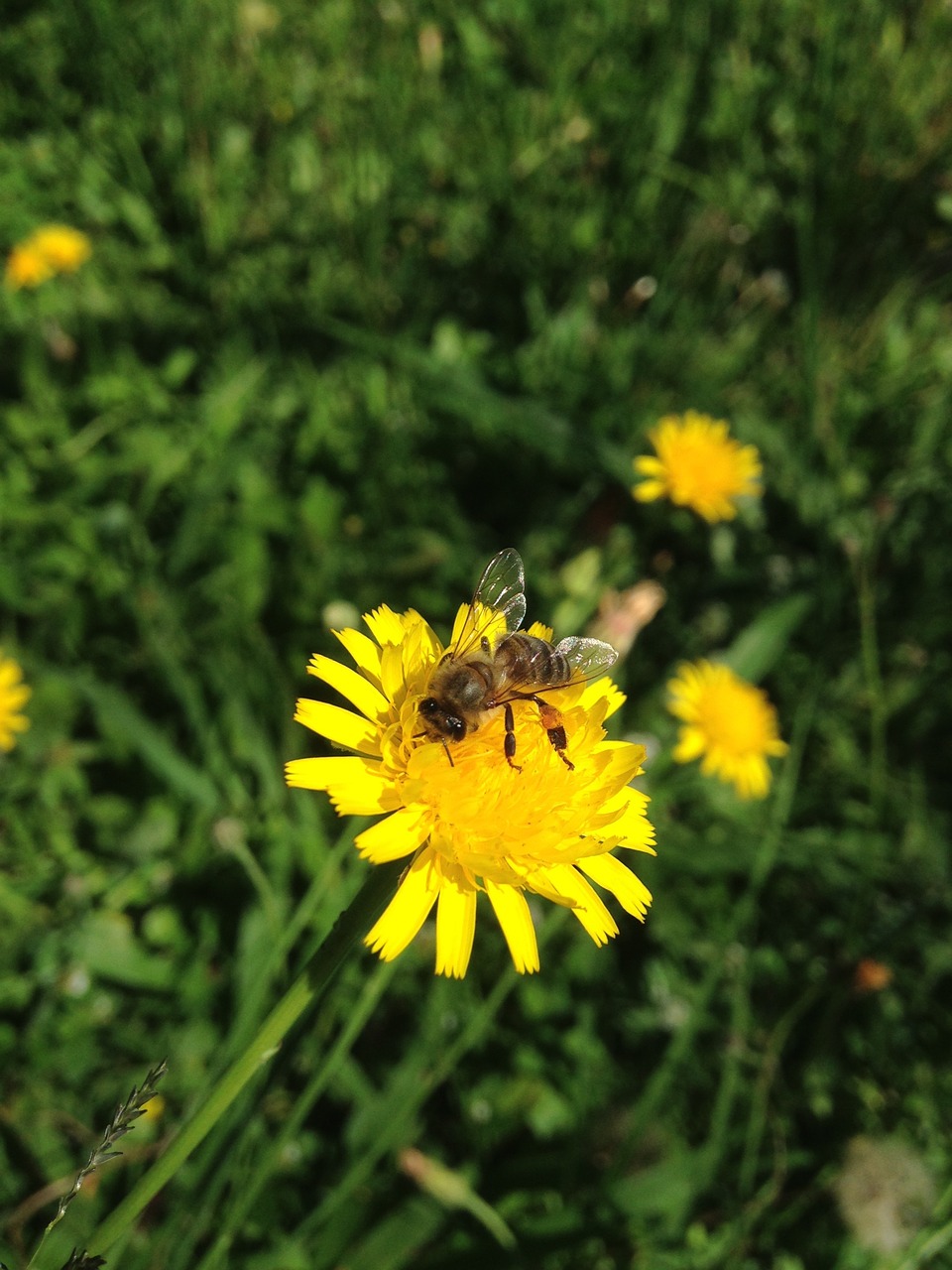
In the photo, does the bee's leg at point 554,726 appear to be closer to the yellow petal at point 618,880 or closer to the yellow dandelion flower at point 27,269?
the yellow petal at point 618,880

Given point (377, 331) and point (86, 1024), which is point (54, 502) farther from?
point (86, 1024)

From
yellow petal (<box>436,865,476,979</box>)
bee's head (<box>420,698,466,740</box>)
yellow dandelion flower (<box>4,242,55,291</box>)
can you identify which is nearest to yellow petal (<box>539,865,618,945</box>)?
yellow petal (<box>436,865,476,979</box>)

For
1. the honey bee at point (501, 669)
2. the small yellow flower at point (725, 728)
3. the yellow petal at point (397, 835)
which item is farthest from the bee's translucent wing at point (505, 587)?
the small yellow flower at point (725, 728)

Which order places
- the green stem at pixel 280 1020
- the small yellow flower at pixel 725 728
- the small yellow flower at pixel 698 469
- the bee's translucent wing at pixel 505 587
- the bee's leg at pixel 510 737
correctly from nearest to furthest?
the green stem at pixel 280 1020 < the bee's leg at pixel 510 737 < the bee's translucent wing at pixel 505 587 < the small yellow flower at pixel 725 728 < the small yellow flower at pixel 698 469

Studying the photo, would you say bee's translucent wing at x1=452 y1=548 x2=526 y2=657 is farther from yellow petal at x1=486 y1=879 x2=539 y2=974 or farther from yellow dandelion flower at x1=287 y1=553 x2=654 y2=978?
yellow petal at x1=486 y1=879 x2=539 y2=974

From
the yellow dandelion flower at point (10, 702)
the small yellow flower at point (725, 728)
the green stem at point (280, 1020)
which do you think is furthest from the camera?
the small yellow flower at point (725, 728)

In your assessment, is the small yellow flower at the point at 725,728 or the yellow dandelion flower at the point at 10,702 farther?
the small yellow flower at the point at 725,728
